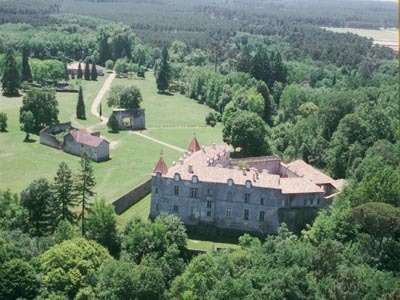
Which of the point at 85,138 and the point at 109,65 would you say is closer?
the point at 85,138

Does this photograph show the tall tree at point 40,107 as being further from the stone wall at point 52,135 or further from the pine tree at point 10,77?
the pine tree at point 10,77

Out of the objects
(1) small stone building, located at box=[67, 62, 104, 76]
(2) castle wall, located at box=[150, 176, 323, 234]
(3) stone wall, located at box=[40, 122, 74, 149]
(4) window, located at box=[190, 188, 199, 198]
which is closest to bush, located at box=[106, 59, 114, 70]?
(1) small stone building, located at box=[67, 62, 104, 76]

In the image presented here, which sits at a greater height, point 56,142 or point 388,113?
point 388,113

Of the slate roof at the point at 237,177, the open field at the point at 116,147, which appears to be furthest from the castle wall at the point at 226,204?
the open field at the point at 116,147

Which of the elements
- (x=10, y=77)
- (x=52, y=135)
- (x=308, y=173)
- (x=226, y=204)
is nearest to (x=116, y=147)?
(x=52, y=135)

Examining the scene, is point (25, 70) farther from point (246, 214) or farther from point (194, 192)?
point (246, 214)

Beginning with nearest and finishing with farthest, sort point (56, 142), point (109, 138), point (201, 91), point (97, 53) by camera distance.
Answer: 1. point (56, 142)
2. point (109, 138)
3. point (201, 91)
4. point (97, 53)

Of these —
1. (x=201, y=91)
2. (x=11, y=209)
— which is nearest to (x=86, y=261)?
(x=11, y=209)

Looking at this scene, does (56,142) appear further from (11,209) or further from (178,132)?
(11,209)
